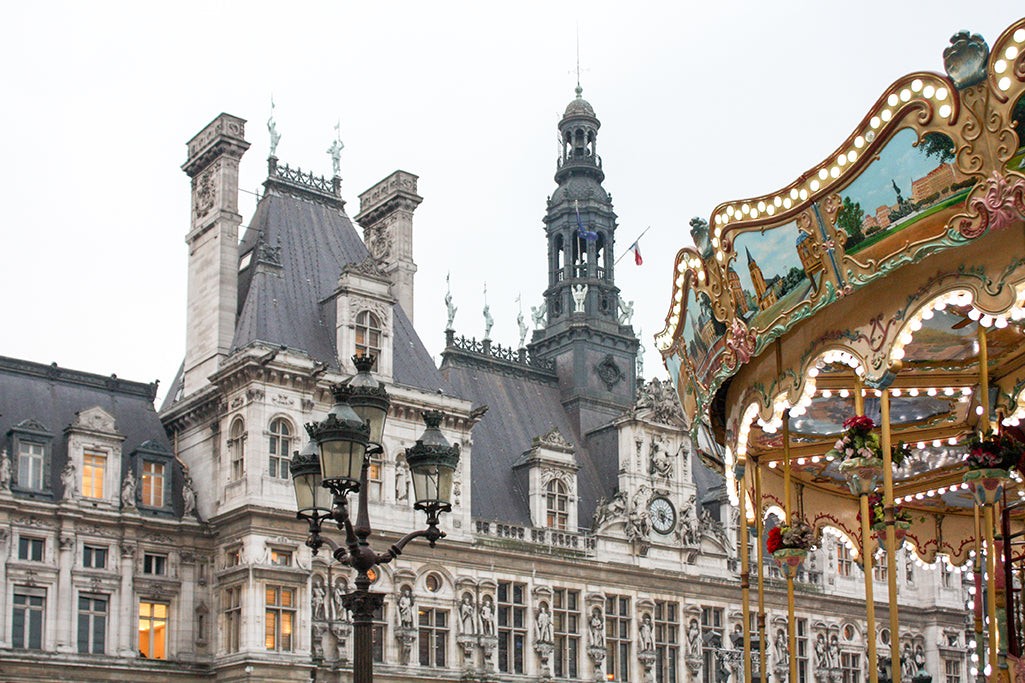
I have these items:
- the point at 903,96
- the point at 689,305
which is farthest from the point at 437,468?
the point at 903,96

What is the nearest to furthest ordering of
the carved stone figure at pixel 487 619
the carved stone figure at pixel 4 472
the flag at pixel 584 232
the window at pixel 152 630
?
the carved stone figure at pixel 4 472 → the window at pixel 152 630 → the carved stone figure at pixel 487 619 → the flag at pixel 584 232

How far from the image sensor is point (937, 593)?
52.0 metres

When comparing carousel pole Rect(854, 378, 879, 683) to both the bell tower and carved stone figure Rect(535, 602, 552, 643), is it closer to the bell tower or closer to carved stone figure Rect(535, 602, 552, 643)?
carved stone figure Rect(535, 602, 552, 643)

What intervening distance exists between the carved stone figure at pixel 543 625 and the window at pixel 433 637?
10.4 ft

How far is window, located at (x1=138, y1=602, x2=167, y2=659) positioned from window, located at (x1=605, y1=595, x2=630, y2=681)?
13.6m

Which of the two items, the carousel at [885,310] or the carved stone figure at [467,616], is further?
the carved stone figure at [467,616]

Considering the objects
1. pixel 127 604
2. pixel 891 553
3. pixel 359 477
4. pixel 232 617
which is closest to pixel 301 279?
pixel 232 617

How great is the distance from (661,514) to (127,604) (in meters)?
17.8

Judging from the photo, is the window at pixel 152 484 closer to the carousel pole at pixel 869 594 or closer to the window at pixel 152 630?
the window at pixel 152 630

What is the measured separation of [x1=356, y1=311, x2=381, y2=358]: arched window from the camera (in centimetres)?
3938

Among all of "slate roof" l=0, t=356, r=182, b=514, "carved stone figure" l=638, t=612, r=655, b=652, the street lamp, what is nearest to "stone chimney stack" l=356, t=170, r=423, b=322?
"slate roof" l=0, t=356, r=182, b=514

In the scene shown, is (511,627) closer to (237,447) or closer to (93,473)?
(237,447)

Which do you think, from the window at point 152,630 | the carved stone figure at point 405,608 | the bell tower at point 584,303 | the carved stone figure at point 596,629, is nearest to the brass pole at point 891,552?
the carved stone figure at point 405,608

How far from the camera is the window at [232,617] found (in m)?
35.1
